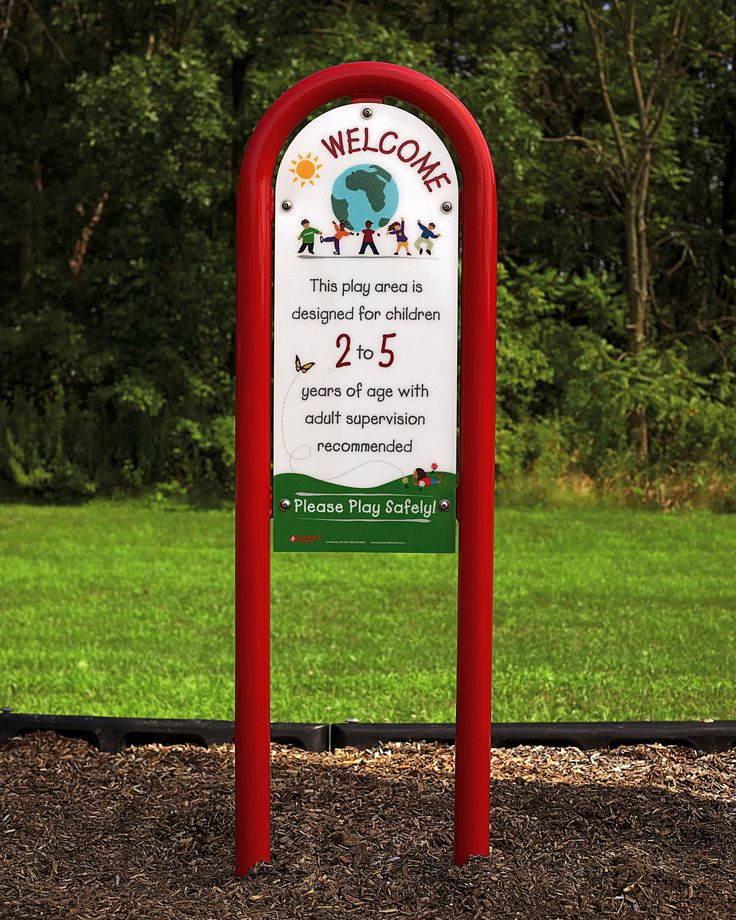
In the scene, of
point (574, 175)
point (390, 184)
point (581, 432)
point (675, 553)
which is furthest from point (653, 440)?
point (390, 184)

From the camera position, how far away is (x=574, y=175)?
17.4 m

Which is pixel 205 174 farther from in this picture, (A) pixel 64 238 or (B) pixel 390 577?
(B) pixel 390 577

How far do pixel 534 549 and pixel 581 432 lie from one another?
12.9 ft

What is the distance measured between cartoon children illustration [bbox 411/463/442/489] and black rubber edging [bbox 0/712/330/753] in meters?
1.35

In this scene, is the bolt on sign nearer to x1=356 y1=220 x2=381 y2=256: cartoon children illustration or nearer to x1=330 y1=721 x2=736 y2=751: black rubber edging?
x1=356 y1=220 x2=381 y2=256: cartoon children illustration

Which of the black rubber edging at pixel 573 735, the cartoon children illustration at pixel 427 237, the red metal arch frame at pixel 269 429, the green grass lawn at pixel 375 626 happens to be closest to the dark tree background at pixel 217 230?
the green grass lawn at pixel 375 626

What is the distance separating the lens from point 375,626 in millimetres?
6914

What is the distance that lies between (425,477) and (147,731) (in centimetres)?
160

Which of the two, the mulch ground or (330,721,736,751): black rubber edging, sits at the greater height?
(330,721,736,751): black rubber edging

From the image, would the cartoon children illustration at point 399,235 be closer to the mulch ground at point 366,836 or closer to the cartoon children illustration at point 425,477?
the cartoon children illustration at point 425,477

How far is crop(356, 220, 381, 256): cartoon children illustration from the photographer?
3.05 m

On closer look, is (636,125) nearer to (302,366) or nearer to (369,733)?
(369,733)

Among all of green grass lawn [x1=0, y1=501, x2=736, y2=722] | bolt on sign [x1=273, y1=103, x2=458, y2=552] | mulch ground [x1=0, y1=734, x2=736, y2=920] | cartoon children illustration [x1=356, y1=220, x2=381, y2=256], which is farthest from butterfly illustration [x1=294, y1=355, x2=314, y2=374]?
green grass lawn [x1=0, y1=501, x2=736, y2=722]

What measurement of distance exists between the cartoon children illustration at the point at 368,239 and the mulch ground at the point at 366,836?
160 cm
